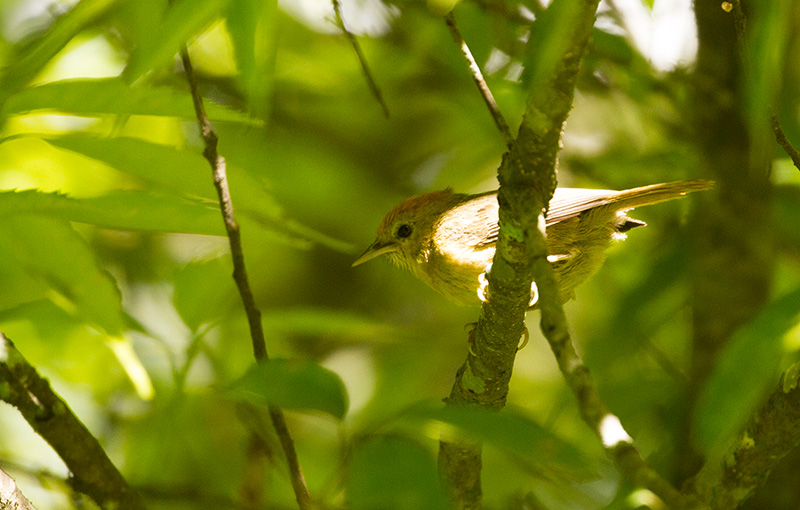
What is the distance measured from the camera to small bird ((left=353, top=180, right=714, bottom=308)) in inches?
144

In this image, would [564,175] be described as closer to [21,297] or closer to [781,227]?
[781,227]

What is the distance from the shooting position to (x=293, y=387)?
178 cm

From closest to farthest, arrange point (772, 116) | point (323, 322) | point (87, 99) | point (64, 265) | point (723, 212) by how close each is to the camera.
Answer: point (772, 116), point (87, 99), point (64, 265), point (323, 322), point (723, 212)

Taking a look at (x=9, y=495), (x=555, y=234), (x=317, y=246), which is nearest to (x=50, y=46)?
(x=9, y=495)

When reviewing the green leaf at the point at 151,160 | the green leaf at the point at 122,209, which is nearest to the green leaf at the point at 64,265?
the green leaf at the point at 122,209

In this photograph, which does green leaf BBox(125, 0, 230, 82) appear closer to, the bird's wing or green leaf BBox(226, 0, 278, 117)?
green leaf BBox(226, 0, 278, 117)

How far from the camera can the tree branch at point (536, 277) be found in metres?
1.41

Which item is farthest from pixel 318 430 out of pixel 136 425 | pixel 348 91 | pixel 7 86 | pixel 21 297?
pixel 7 86

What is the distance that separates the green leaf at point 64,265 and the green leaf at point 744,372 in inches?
67.7

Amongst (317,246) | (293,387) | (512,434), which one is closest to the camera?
(512,434)

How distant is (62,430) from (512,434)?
1.71 m

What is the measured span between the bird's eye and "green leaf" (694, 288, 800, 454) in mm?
2676

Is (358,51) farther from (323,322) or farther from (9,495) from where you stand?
(9,495)

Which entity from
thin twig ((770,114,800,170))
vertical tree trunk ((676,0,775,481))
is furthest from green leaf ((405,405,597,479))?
vertical tree trunk ((676,0,775,481))
